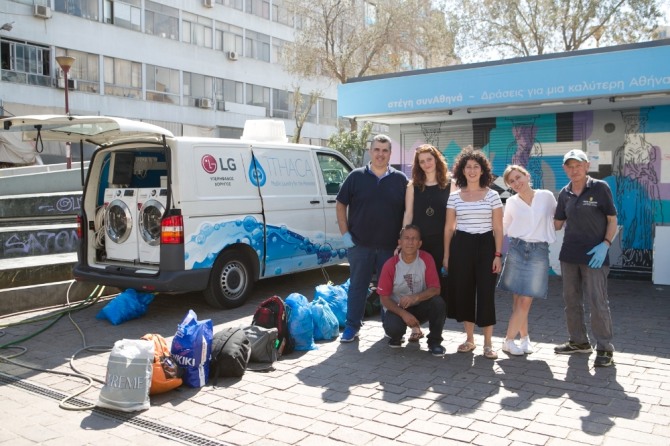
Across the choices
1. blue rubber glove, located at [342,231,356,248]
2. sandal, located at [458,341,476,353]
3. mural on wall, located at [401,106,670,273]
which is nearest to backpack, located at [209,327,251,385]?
blue rubber glove, located at [342,231,356,248]

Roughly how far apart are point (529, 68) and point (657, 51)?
64.7 inches

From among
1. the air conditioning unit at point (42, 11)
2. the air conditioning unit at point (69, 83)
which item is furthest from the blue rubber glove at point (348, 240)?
the air conditioning unit at point (42, 11)

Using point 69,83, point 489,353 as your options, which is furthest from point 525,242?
point 69,83

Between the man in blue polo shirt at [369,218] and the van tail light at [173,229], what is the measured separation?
1.89 metres

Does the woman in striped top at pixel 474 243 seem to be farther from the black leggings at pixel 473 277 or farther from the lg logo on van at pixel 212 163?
the lg logo on van at pixel 212 163

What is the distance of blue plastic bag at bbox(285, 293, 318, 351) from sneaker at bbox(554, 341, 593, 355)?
2345 mm

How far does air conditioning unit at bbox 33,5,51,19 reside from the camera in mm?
26078

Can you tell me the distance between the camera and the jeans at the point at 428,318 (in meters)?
5.88

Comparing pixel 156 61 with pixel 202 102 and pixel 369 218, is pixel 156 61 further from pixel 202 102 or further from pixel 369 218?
pixel 369 218

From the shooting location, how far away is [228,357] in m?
5.26

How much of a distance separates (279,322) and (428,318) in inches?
55.9

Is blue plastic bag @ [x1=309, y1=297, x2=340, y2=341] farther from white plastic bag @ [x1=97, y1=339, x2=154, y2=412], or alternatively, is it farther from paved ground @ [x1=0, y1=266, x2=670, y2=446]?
white plastic bag @ [x1=97, y1=339, x2=154, y2=412]

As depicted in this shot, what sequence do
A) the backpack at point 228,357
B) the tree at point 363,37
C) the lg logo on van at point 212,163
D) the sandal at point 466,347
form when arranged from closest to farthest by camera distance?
the backpack at point 228,357 → the sandal at point 466,347 → the lg logo on van at point 212,163 → the tree at point 363,37

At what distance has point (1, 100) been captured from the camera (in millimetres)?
25172
